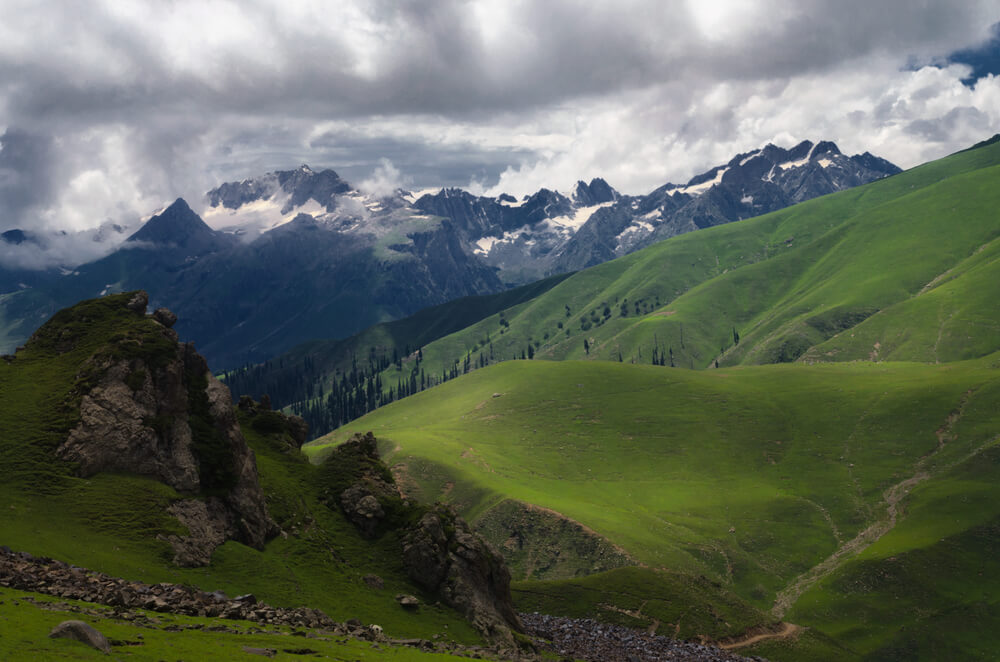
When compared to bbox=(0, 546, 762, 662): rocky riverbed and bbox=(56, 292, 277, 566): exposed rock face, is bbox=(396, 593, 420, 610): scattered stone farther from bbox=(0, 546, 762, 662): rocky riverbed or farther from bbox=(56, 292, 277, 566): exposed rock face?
bbox=(56, 292, 277, 566): exposed rock face

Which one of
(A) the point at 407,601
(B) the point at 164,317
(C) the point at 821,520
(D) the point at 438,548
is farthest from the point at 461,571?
(C) the point at 821,520

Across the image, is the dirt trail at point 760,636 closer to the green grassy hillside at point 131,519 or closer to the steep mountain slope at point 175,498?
the steep mountain slope at point 175,498

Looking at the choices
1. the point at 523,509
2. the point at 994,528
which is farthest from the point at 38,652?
the point at 994,528

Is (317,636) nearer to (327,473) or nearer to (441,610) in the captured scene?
(441,610)

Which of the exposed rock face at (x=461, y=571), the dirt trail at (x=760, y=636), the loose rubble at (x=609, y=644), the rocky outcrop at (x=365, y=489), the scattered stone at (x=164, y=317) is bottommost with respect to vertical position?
the dirt trail at (x=760, y=636)

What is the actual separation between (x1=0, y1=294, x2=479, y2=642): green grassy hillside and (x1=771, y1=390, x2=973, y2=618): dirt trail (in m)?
90.9

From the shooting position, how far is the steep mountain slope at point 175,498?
62.6 meters

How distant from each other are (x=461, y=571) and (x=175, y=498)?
111 ft

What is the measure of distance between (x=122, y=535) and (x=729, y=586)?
121390mm

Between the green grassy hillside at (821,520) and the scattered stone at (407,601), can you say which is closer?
the scattered stone at (407,601)

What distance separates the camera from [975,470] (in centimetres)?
17150

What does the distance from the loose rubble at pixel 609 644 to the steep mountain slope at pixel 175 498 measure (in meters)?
13.7

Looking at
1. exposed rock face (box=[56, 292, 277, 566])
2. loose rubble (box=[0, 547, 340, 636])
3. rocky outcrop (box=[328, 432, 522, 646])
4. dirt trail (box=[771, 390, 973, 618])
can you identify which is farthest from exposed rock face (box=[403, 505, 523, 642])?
dirt trail (box=[771, 390, 973, 618])

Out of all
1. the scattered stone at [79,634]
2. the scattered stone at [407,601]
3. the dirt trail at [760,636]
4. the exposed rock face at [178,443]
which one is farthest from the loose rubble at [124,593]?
the dirt trail at [760,636]
